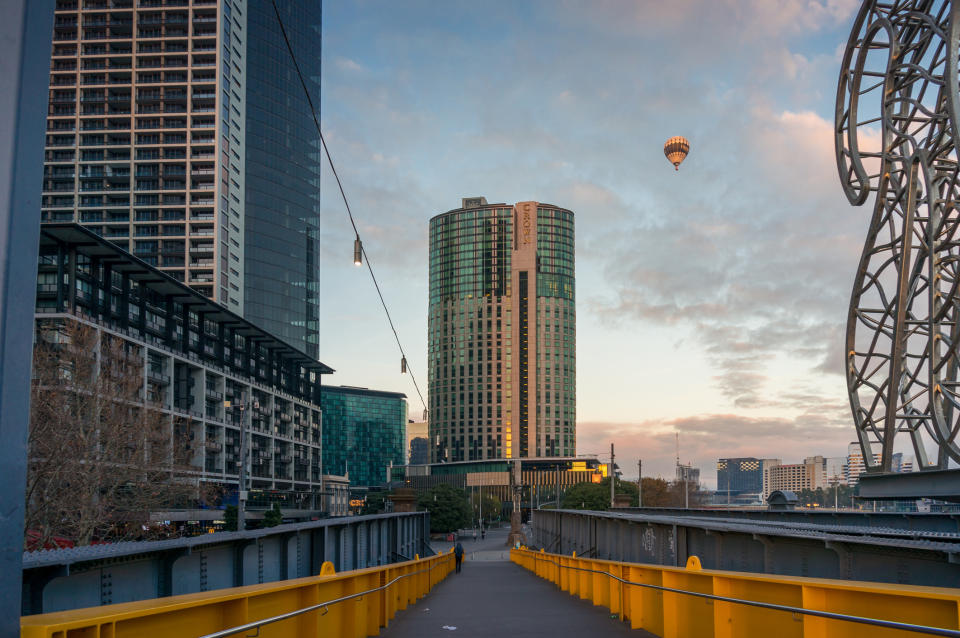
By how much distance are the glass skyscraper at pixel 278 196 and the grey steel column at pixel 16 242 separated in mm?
127604

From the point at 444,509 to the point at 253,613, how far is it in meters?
107

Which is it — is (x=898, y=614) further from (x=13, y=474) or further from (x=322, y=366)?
(x=322, y=366)

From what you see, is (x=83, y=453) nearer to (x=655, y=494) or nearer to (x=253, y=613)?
(x=253, y=613)

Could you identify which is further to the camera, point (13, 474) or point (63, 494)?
point (63, 494)

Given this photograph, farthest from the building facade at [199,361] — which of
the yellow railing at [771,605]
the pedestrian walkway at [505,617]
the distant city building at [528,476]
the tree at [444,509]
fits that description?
the distant city building at [528,476]

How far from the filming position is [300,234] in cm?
13812

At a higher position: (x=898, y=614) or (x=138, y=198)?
(x=138, y=198)

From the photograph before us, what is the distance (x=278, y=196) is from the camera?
13538 cm

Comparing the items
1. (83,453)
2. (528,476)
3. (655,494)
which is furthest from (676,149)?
(528,476)

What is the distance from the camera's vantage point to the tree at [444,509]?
111m

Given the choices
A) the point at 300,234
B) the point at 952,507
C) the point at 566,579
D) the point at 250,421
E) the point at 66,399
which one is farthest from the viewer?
the point at 300,234

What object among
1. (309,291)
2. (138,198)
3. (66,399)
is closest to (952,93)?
(66,399)

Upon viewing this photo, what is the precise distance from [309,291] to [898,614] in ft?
449

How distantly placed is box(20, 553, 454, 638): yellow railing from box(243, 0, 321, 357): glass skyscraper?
121067 millimetres
